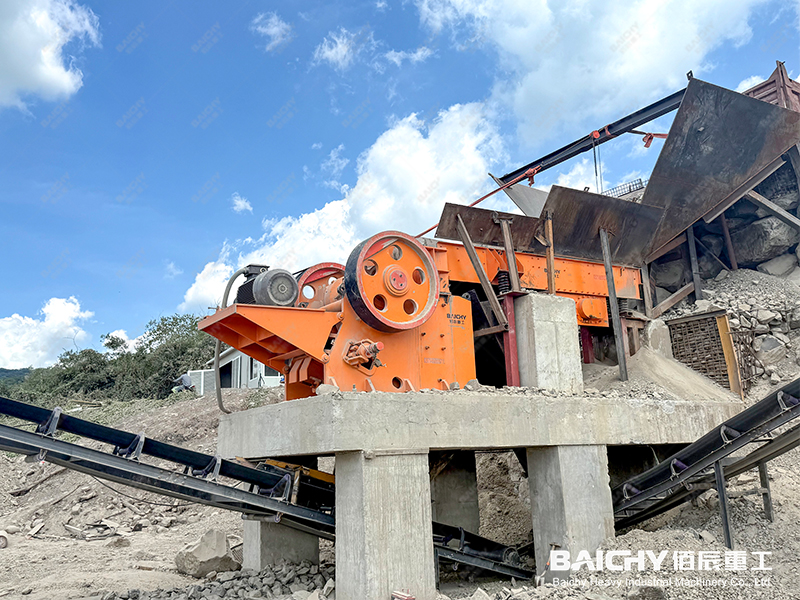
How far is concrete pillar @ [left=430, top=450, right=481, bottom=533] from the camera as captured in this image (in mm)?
8750

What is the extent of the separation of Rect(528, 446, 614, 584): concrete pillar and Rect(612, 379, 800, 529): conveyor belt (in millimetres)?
504

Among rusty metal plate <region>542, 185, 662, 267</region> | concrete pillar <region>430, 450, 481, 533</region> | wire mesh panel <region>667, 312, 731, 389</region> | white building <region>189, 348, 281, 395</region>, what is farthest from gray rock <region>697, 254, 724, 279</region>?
white building <region>189, 348, 281, 395</region>

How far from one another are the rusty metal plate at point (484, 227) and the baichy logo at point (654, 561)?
4.01m

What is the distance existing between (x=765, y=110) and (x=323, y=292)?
8.55m

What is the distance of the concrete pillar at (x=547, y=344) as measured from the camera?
753 centimetres

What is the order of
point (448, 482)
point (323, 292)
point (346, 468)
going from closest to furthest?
point (346, 468) < point (323, 292) < point (448, 482)

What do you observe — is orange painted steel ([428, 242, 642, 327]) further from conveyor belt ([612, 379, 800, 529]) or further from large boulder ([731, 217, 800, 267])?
large boulder ([731, 217, 800, 267])

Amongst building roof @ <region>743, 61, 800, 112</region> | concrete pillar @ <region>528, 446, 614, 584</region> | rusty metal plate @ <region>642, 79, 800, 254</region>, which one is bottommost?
concrete pillar @ <region>528, 446, 614, 584</region>

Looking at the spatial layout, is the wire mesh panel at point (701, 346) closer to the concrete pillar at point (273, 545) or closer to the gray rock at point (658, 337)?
the gray rock at point (658, 337)

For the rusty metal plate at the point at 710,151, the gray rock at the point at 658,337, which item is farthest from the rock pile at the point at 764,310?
the rusty metal plate at the point at 710,151

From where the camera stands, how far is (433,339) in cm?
708

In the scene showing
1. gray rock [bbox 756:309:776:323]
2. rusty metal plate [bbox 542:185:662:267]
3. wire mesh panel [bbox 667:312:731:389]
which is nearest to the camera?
rusty metal plate [bbox 542:185:662:267]

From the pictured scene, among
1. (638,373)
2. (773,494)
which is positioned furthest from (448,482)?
(773,494)

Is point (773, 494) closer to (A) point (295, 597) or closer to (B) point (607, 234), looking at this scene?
(B) point (607, 234)
